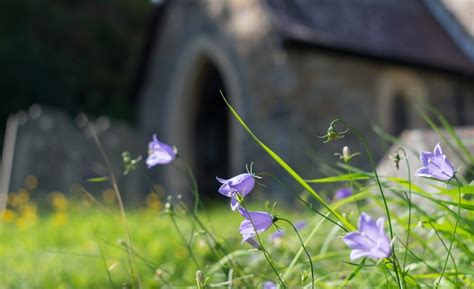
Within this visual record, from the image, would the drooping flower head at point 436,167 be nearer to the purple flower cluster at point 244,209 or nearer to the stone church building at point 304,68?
the purple flower cluster at point 244,209

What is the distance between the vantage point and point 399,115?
411 inches

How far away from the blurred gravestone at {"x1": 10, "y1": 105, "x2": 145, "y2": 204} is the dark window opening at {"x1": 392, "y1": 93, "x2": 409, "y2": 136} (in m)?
4.27

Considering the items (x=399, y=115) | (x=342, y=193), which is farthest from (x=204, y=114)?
(x=342, y=193)

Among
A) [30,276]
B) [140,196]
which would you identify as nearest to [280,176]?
[140,196]

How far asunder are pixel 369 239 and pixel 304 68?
8.27 m

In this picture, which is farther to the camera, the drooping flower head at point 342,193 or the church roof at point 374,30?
the church roof at point 374,30

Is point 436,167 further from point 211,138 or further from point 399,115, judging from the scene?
point 211,138

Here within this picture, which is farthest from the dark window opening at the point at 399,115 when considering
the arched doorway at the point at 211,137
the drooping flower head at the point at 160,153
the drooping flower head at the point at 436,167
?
the drooping flower head at the point at 436,167

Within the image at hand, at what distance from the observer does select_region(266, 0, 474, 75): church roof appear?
29.3 feet

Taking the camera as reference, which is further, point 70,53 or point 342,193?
point 70,53

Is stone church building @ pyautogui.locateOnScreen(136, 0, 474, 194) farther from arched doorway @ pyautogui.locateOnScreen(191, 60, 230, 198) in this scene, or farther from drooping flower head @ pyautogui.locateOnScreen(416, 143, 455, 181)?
drooping flower head @ pyautogui.locateOnScreen(416, 143, 455, 181)

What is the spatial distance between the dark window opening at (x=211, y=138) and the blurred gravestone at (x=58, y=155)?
1925mm

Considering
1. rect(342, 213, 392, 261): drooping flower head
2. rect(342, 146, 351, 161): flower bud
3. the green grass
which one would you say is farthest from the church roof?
rect(342, 213, 392, 261): drooping flower head

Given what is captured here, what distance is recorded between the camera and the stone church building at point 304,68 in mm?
9008
